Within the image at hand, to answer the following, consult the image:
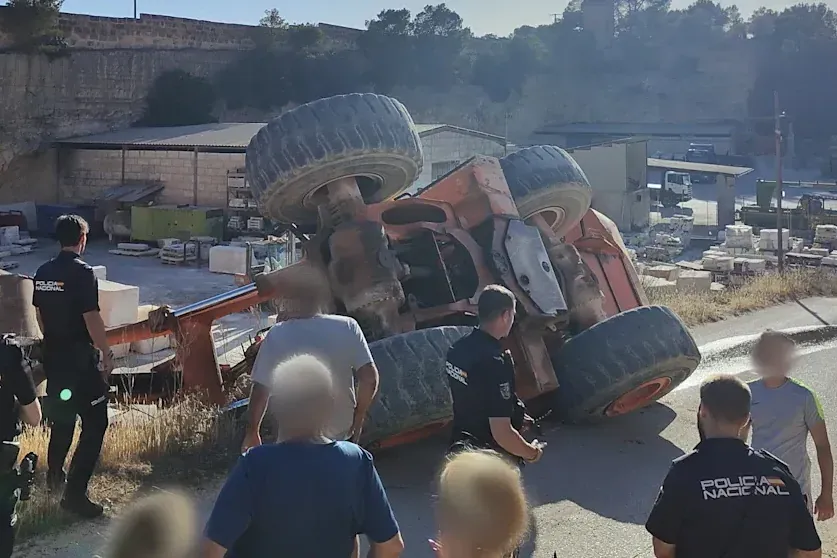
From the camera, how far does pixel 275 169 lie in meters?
6.45

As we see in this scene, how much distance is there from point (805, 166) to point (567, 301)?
61.7 m

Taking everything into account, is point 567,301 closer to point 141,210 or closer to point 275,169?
point 275,169

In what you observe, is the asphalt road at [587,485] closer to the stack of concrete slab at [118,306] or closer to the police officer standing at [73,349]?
the police officer standing at [73,349]

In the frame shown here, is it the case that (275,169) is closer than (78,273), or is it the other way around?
(78,273)

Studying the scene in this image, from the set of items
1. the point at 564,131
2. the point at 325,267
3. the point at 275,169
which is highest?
the point at 564,131

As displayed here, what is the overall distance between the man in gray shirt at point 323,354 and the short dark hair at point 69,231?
1401 mm

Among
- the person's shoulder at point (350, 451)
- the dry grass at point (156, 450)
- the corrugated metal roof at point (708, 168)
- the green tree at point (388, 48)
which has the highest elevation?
the green tree at point (388, 48)

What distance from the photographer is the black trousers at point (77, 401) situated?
4797 millimetres

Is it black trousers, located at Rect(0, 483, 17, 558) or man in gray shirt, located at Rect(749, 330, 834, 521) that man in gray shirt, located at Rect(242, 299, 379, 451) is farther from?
man in gray shirt, located at Rect(749, 330, 834, 521)

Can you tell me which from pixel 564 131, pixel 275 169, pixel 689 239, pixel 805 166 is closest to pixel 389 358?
pixel 275 169

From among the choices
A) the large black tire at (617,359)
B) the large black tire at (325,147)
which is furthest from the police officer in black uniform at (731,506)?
the large black tire at (325,147)

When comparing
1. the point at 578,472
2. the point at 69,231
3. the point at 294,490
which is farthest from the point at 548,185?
the point at 294,490

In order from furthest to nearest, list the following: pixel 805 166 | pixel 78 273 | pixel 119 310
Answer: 1. pixel 805 166
2. pixel 119 310
3. pixel 78 273

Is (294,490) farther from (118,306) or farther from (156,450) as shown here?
(118,306)
